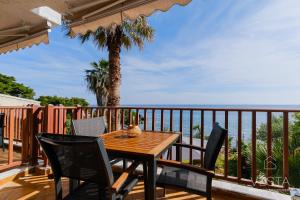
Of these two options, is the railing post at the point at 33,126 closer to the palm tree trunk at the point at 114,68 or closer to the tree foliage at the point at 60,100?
the palm tree trunk at the point at 114,68

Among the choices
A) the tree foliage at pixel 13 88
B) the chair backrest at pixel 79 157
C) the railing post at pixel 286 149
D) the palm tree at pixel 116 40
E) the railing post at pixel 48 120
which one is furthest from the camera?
the tree foliage at pixel 13 88

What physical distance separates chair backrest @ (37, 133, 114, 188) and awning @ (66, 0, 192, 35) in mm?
1417

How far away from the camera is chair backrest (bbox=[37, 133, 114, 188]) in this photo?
1.39 m

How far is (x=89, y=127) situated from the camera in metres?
2.77

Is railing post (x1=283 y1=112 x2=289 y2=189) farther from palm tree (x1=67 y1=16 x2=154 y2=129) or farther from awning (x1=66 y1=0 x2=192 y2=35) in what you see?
palm tree (x1=67 y1=16 x2=154 y2=129)

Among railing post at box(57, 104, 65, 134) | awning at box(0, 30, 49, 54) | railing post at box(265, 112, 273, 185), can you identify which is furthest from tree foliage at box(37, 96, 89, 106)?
railing post at box(265, 112, 273, 185)

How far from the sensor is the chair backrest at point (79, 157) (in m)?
1.39

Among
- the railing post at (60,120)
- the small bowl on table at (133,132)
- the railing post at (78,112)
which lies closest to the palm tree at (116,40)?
the railing post at (78,112)

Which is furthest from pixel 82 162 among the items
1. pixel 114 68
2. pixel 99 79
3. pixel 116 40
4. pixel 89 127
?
pixel 99 79

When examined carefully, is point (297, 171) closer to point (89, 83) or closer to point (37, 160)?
point (37, 160)

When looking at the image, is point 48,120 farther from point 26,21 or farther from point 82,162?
point 82,162

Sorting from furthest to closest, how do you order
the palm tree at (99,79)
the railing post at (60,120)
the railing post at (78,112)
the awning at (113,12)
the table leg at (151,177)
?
the palm tree at (99,79) < the railing post at (78,112) < the railing post at (60,120) < the awning at (113,12) < the table leg at (151,177)

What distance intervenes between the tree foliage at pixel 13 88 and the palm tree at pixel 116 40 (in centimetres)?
1550

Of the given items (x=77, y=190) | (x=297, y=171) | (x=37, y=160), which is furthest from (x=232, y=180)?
(x=37, y=160)
